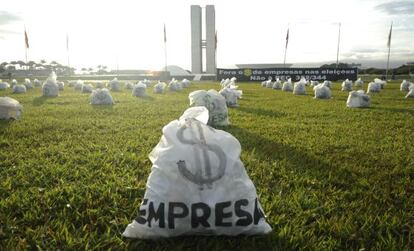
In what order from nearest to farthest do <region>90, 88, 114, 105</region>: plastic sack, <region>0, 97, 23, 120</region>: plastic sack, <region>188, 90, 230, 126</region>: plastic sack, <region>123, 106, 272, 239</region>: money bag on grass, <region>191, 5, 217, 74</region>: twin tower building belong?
<region>123, 106, 272, 239</region>: money bag on grass → <region>188, 90, 230, 126</region>: plastic sack → <region>0, 97, 23, 120</region>: plastic sack → <region>90, 88, 114, 105</region>: plastic sack → <region>191, 5, 217, 74</region>: twin tower building

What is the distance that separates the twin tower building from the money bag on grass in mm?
56507

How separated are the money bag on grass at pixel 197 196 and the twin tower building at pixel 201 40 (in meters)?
56.5

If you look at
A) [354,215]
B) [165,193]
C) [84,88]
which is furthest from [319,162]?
[84,88]

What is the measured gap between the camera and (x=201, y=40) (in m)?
58.8

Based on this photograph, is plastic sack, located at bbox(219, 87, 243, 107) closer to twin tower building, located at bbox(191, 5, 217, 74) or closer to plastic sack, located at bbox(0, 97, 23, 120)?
plastic sack, located at bbox(0, 97, 23, 120)

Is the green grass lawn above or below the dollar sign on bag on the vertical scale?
below

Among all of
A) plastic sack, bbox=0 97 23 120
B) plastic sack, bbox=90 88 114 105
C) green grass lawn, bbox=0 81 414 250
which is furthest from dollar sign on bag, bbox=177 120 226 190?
plastic sack, bbox=90 88 114 105

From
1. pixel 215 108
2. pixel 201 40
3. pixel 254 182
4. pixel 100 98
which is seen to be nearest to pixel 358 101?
pixel 215 108

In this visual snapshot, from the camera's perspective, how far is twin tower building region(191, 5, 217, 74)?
5816 centimetres

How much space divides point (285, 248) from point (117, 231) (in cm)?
100

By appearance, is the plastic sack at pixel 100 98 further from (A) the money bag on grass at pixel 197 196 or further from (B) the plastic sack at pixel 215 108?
(A) the money bag on grass at pixel 197 196

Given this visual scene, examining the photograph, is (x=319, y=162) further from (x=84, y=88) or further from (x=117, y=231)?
(x=84, y=88)

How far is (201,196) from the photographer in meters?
2.19

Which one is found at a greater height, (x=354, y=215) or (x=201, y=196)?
(x=201, y=196)
